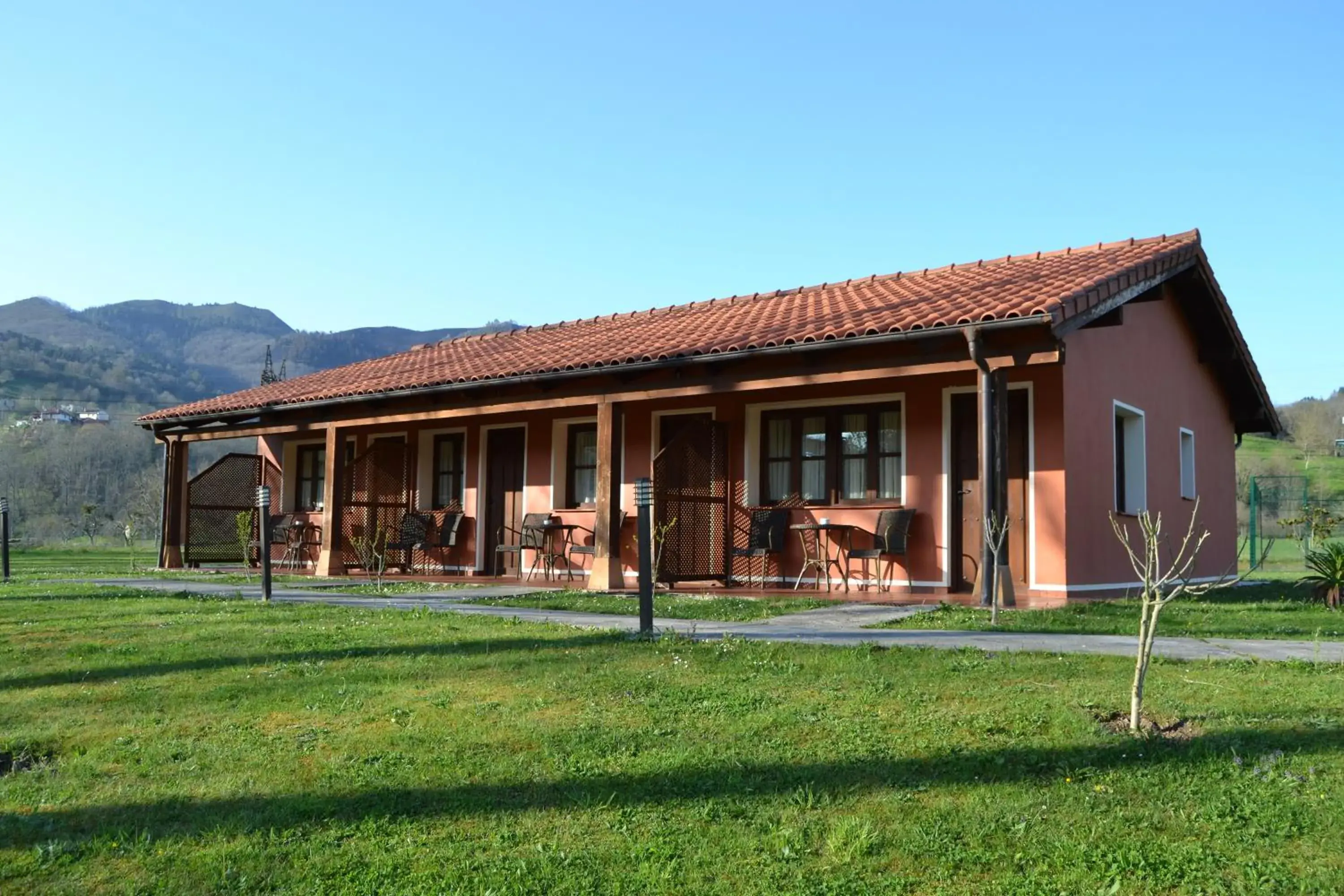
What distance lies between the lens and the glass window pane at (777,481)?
12.7 m

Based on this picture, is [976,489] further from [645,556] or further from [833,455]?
[645,556]

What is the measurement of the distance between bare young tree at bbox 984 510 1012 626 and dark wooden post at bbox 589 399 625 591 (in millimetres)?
3946

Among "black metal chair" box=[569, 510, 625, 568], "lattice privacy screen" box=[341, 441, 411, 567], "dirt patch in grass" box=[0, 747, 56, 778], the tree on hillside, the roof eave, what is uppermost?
the tree on hillside

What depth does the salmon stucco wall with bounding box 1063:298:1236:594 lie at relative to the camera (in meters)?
10.7

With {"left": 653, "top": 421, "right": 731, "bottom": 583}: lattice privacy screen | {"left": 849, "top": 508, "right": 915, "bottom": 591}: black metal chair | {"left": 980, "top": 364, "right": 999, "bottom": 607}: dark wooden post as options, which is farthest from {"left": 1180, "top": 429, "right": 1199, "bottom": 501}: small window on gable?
{"left": 980, "top": 364, "right": 999, "bottom": 607}: dark wooden post

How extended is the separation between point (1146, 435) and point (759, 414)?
14.8 ft

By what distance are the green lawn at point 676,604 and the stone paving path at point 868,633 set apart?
181 millimetres

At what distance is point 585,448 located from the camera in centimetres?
1476

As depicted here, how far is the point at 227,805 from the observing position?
152 inches

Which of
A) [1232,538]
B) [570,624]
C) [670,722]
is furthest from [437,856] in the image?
[1232,538]

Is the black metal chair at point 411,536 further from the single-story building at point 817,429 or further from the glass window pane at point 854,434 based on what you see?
the glass window pane at point 854,434

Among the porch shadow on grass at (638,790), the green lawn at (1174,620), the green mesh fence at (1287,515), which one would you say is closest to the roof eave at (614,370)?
the green lawn at (1174,620)

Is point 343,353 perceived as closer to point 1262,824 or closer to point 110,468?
point 110,468

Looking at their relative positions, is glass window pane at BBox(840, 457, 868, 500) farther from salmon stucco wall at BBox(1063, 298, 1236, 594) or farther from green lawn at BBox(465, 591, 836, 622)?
salmon stucco wall at BBox(1063, 298, 1236, 594)
